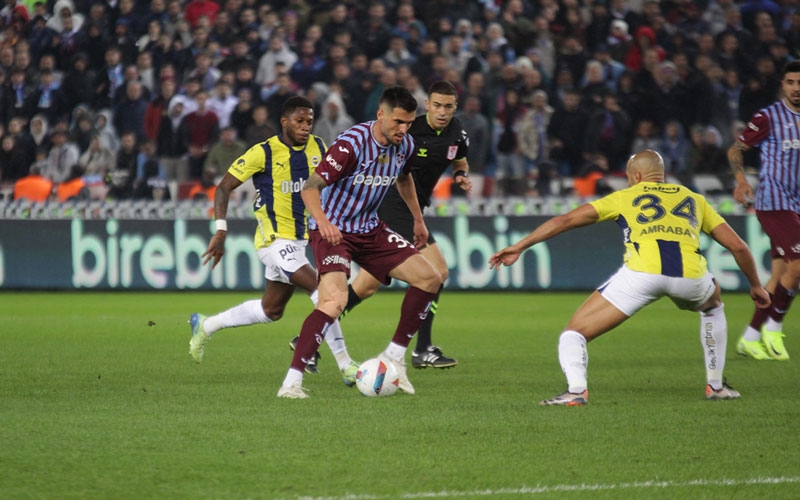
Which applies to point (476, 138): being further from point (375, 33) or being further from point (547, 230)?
point (547, 230)

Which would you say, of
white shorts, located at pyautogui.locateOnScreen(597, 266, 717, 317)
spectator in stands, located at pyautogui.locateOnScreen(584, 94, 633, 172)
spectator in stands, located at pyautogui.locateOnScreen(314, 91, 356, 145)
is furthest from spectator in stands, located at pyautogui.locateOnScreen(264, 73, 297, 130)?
white shorts, located at pyautogui.locateOnScreen(597, 266, 717, 317)

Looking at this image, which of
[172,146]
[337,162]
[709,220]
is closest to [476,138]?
[172,146]

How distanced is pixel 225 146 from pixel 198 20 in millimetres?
3540

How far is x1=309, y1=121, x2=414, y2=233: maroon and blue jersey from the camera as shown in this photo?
746cm

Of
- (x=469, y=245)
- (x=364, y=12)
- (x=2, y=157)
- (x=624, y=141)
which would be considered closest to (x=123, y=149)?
(x=2, y=157)

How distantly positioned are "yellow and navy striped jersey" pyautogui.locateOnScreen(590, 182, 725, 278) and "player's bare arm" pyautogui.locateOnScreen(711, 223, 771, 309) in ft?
0.21

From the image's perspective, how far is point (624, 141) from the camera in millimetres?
16469

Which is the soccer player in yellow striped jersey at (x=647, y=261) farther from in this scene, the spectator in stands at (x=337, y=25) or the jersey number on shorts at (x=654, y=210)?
the spectator in stands at (x=337, y=25)

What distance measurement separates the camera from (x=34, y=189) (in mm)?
18266

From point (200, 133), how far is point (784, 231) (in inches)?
411

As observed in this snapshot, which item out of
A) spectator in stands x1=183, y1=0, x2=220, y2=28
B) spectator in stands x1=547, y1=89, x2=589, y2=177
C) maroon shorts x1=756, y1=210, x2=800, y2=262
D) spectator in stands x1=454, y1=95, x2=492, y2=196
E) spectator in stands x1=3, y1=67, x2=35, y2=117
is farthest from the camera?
spectator in stands x1=183, y1=0, x2=220, y2=28

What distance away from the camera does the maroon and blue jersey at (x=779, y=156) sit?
32.2 feet

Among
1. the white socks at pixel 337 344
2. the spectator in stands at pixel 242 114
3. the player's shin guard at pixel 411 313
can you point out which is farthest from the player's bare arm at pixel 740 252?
the spectator in stands at pixel 242 114

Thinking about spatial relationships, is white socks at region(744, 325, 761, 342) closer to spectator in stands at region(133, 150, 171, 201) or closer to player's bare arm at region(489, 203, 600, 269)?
player's bare arm at region(489, 203, 600, 269)
